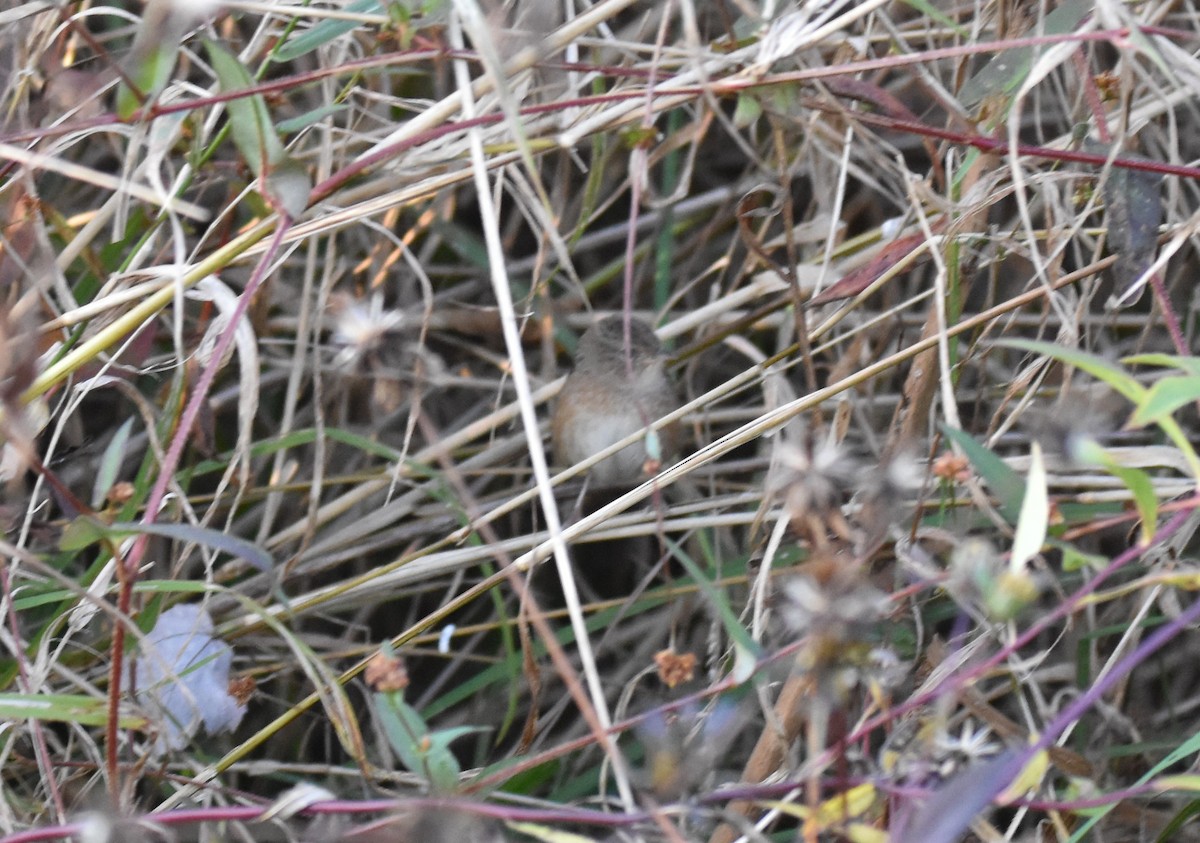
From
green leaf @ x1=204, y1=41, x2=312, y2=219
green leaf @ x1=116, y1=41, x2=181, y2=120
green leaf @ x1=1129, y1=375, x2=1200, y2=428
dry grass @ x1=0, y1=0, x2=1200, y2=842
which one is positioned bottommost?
dry grass @ x1=0, y1=0, x2=1200, y2=842

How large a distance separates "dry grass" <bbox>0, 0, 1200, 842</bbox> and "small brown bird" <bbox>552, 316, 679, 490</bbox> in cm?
7

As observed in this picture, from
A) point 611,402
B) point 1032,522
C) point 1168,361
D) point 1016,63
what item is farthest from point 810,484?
point 611,402

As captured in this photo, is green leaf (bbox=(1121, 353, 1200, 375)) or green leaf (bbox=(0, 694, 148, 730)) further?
green leaf (bbox=(0, 694, 148, 730))

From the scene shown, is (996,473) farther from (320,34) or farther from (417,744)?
(320,34)

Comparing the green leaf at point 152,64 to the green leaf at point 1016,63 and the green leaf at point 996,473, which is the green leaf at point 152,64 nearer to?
the green leaf at point 996,473

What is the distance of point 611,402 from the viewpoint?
2.54 metres

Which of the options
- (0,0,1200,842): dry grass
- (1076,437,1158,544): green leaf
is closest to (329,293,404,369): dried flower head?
(0,0,1200,842): dry grass

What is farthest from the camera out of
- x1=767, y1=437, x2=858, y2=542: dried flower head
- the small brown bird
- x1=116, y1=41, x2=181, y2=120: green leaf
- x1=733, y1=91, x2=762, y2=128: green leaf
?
the small brown bird

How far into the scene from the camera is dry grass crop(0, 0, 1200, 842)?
40.6 inches

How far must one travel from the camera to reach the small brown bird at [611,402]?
2314 mm

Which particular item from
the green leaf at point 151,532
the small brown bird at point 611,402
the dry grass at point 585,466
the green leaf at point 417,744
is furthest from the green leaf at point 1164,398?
the small brown bird at point 611,402

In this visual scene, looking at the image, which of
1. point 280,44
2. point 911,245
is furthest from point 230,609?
point 911,245

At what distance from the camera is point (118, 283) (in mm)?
1579

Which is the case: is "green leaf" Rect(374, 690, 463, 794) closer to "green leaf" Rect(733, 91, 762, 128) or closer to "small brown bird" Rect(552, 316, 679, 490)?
"green leaf" Rect(733, 91, 762, 128)
